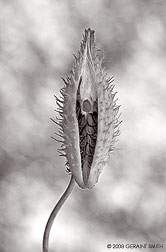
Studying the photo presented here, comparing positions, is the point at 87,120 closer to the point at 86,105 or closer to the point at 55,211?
the point at 86,105

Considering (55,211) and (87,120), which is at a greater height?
(87,120)

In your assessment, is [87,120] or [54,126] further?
[54,126]

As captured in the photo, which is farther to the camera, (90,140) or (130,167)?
(130,167)

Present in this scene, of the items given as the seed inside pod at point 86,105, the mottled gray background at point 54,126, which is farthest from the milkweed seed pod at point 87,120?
the mottled gray background at point 54,126

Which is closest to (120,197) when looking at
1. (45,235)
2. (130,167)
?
(130,167)

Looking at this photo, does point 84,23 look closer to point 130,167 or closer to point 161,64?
point 161,64

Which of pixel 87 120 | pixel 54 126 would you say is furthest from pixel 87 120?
pixel 54 126
